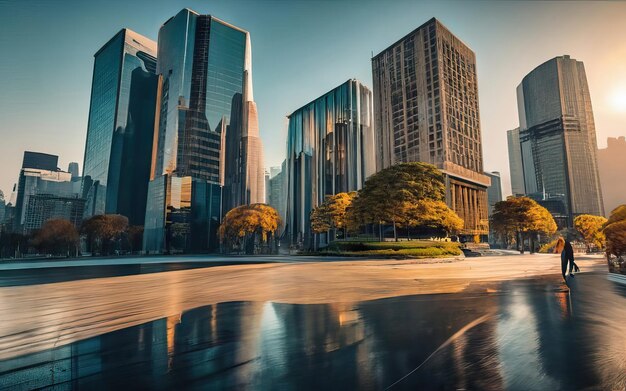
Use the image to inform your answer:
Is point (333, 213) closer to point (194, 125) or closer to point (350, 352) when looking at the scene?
point (350, 352)

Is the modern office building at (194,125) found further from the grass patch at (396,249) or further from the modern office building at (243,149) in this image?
the grass patch at (396,249)

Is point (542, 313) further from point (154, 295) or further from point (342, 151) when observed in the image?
point (342, 151)

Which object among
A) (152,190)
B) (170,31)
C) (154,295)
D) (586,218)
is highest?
(170,31)

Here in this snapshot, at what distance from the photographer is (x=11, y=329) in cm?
670

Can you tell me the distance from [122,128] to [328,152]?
98369mm

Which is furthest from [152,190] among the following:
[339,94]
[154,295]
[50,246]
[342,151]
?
[154,295]

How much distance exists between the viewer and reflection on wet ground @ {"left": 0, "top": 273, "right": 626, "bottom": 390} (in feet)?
12.1

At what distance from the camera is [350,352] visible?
4.68 metres

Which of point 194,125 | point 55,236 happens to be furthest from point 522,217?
point 194,125

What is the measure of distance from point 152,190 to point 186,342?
386 ft

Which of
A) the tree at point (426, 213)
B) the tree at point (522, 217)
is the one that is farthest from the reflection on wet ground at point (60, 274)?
the tree at point (522, 217)

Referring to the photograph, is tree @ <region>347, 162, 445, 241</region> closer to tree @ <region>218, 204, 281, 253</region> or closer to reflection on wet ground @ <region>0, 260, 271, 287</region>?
reflection on wet ground @ <region>0, 260, 271, 287</region>

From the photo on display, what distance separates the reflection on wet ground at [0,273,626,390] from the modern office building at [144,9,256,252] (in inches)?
4210

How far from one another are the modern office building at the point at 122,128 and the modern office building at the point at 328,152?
235ft
